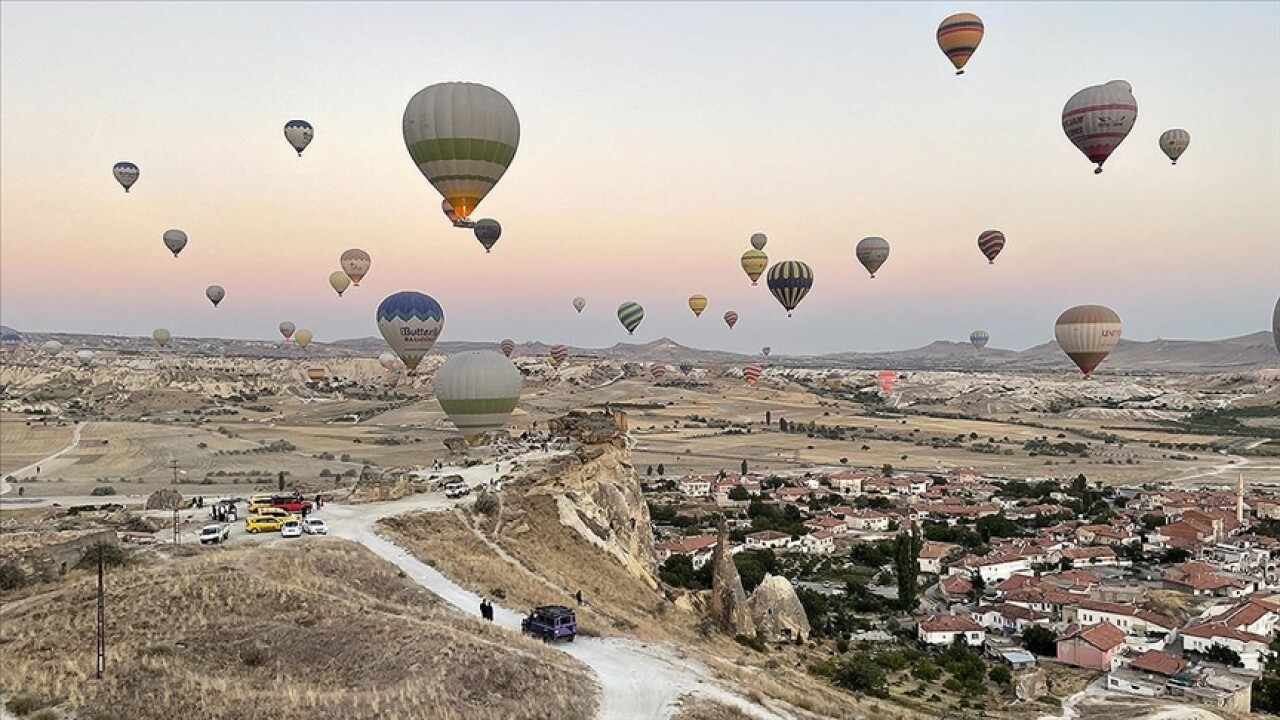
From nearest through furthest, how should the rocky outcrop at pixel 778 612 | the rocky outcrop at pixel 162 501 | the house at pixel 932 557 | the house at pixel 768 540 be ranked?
1. the rocky outcrop at pixel 162 501
2. the rocky outcrop at pixel 778 612
3. the house at pixel 932 557
4. the house at pixel 768 540

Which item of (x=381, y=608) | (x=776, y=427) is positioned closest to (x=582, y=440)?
(x=381, y=608)

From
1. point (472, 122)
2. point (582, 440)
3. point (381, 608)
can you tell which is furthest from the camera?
point (582, 440)

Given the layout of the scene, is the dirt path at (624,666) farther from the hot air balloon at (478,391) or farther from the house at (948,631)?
the house at (948,631)

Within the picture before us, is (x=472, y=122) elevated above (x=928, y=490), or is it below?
above

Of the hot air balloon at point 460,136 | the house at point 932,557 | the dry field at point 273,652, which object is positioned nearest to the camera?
the dry field at point 273,652

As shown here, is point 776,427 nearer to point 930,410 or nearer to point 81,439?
point 930,410

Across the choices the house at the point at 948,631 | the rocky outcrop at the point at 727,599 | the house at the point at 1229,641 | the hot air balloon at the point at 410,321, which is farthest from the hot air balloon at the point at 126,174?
the house at the point at 1229,641
